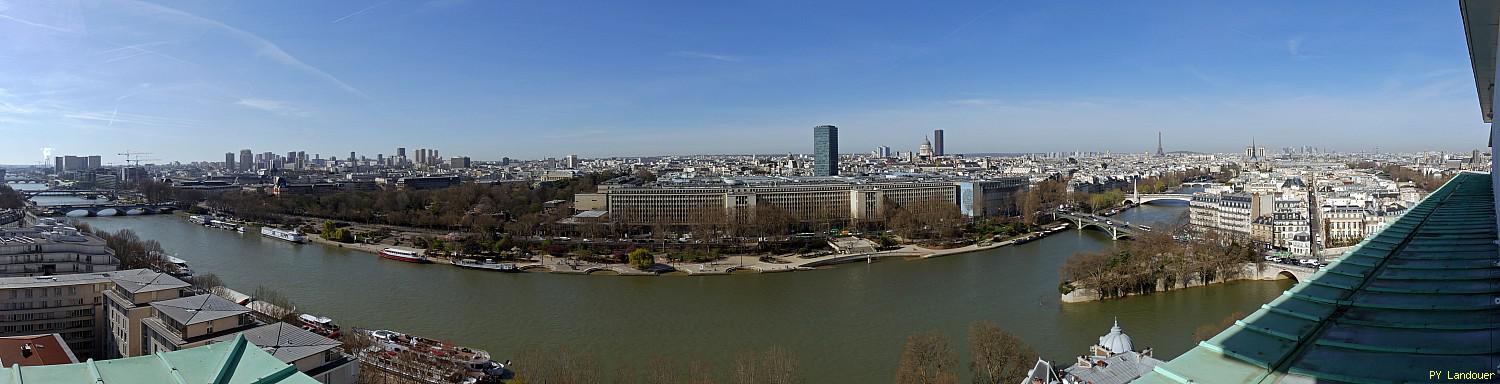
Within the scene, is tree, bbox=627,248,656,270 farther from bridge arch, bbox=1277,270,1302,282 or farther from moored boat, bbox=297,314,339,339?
bridge arch, bbox=1277,270,1302,282

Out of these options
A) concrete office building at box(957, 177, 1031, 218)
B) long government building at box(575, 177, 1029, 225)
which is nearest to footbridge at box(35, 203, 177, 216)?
long government building at box(575, 177, 1029, 225)

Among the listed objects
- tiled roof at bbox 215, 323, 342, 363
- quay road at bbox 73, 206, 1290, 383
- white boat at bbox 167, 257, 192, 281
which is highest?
tiled roof at bbox 215, 323, 342, 363

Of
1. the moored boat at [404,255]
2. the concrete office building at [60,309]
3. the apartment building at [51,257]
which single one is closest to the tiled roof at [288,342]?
the concrete office building at [60,309]

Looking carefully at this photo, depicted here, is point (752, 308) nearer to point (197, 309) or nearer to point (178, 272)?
point (197, 309)

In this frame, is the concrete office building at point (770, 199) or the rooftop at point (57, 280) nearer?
the rooftop at point (57, 280)

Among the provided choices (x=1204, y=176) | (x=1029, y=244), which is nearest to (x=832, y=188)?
(x=1029, y=244)

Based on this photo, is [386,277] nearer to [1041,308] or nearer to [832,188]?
[1041,308]

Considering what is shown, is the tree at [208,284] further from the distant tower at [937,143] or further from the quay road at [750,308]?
the distant tower at [937,143]
